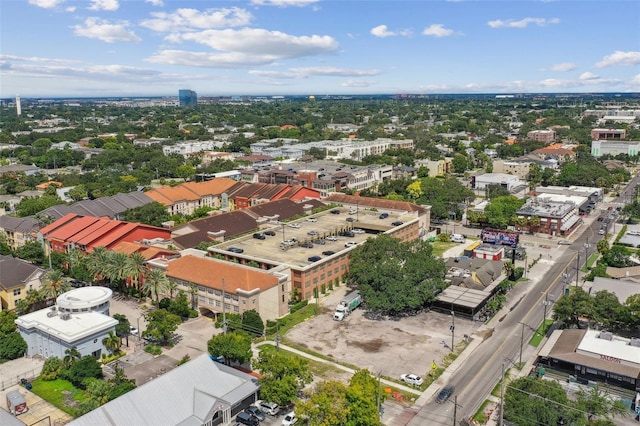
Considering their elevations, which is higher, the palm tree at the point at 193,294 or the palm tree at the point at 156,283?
the palm tree at the point at 156,283

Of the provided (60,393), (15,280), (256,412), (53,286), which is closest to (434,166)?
(53,286)

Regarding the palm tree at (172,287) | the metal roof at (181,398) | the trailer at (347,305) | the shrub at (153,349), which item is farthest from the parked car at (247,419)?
the palm tree at (172,287)

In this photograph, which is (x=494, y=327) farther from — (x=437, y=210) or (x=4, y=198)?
(x=4, y=198)

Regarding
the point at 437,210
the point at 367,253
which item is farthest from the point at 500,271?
the point at 437,210

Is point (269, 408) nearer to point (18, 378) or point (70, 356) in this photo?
point (70, 356)

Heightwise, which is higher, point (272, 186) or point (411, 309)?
point (272, 186)

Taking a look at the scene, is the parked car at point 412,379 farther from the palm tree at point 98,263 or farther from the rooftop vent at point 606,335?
the palm tree at point 98,263

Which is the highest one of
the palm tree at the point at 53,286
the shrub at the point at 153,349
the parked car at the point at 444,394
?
the palm tree at the point at 53,286
